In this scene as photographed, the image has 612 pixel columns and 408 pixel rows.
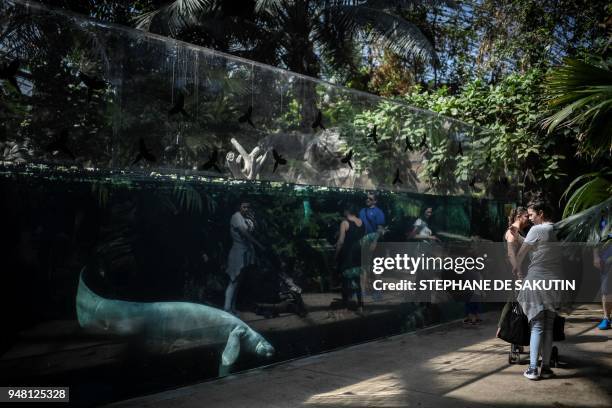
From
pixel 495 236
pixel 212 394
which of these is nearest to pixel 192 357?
pixel 212 394

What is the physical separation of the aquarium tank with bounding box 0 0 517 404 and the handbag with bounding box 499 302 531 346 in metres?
1.90

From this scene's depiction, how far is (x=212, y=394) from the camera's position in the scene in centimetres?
513

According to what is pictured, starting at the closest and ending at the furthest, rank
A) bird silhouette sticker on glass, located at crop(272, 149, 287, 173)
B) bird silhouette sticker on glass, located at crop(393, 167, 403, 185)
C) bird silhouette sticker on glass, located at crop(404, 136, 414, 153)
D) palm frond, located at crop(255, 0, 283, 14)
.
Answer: bird silhouette sticker on glass, located at crop(272, 149, 287, 173), bird silhouette sticker on glass, located at crop(393, 167, 403, 185), bird silhouette sticker on glass, located at crop(404, 136, 414, 153), palm frond, located at crop(255, 0, 283, 14)

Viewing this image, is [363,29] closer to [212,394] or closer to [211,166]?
[211,166]

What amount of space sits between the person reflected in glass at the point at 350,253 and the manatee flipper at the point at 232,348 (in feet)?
5.73

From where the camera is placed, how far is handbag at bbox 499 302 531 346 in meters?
6.00

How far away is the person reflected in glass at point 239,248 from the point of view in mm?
5652

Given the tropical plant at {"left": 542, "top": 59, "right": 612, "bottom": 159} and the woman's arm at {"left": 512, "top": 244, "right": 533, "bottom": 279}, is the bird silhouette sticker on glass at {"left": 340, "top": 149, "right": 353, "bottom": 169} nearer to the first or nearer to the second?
the woman's arm at {"left": 512, "top": 244, "right": 533, "bottom": 279}

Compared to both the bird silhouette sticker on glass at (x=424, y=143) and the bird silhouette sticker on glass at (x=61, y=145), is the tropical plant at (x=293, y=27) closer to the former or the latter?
the bird silhouette sticker on glass at (x=424, y=143)

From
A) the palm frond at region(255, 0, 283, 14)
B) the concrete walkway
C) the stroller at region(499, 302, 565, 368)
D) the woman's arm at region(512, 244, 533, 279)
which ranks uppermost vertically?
the palm frond at region(255, 0, 283, 14)

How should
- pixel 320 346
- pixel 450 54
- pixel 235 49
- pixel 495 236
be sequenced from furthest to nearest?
pixel 450 54 → pixel 235 49 → pixel 495 236 → pixel 320 346

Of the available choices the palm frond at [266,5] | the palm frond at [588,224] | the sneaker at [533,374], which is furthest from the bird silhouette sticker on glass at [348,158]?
the palm frond at [266,5]

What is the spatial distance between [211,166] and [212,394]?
6.88 ft
